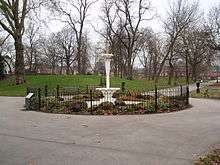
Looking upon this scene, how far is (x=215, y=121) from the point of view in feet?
50.9

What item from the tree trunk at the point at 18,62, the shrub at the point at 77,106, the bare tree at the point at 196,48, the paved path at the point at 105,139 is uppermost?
the bare tree at the point at 196,48

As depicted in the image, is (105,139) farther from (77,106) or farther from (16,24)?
(16,24)

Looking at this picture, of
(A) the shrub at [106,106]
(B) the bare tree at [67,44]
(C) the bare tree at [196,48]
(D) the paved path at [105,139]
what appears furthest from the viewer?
(B) the bare tree at [67,44]

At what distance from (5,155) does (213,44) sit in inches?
1789

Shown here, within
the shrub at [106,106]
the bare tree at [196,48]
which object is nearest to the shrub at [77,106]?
the shrub at [106,106]

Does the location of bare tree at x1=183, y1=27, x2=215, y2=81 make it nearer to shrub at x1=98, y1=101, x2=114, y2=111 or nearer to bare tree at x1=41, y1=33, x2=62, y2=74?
bare tree at x1=41, y1=33, x2=62, y2=74

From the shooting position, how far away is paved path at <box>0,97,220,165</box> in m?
8.66

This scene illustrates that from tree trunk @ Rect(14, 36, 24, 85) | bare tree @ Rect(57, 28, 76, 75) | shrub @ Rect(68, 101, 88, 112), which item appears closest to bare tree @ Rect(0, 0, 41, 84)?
tree trunk @ Rect(14, 36, 24, 85)

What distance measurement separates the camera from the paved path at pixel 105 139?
8.66 metres

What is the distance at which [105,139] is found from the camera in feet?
36.5

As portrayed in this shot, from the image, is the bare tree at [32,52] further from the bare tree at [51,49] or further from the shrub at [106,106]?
the shrub at [106,106]

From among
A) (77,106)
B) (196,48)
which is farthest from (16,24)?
(196,48)

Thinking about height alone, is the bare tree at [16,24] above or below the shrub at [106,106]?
above

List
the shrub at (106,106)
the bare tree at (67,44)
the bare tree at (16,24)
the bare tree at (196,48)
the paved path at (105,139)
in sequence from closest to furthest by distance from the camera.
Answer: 1. the paved path at (105,139)
2. the shrub at (106,106)
3. the bare tree at (16,24)
4. the bare tree at (196,48)
5. the bare tree at (67,44)
